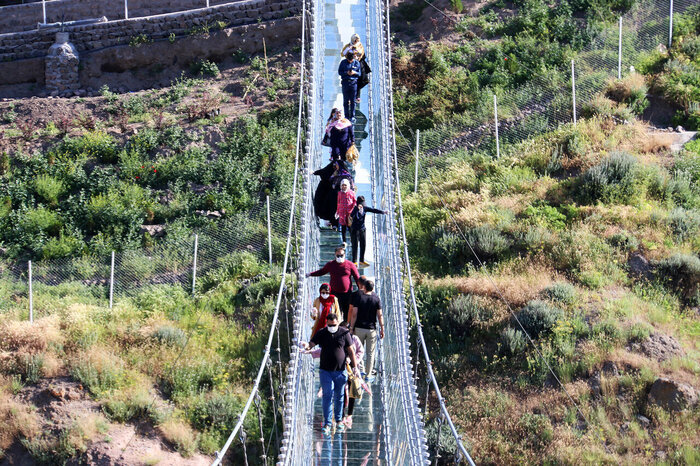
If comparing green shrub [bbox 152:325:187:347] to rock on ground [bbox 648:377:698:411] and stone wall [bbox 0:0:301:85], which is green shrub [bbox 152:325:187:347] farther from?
stone wall [bbox 0:0:301:85]

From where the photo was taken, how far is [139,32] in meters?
24.5

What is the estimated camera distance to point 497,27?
Answer: 23.1 m

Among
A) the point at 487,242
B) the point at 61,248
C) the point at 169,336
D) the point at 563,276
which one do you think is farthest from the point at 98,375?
the point at 563,276

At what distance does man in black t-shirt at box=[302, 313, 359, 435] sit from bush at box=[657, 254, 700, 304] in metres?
6.97

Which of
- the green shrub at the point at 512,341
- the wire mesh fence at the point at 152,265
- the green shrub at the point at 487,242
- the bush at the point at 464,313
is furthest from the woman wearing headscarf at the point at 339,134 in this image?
the green shrub at the point at 512,341

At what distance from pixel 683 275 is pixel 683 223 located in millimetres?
1443

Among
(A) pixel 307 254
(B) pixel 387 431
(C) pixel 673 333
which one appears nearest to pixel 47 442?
(A) pixel 307 254

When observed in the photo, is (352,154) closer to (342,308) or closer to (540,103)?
(342,308)

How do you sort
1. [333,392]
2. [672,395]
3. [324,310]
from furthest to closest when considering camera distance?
[672,395], [324,310], [333,392]

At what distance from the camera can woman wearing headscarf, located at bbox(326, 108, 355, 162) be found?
14.4m

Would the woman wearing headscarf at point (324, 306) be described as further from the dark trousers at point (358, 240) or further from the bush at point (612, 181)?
the bush at point (612, 181)

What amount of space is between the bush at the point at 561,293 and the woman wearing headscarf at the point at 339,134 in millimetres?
4147

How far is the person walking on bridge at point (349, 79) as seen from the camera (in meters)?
15.9

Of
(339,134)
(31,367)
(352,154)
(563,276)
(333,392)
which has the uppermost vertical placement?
(339,134)
